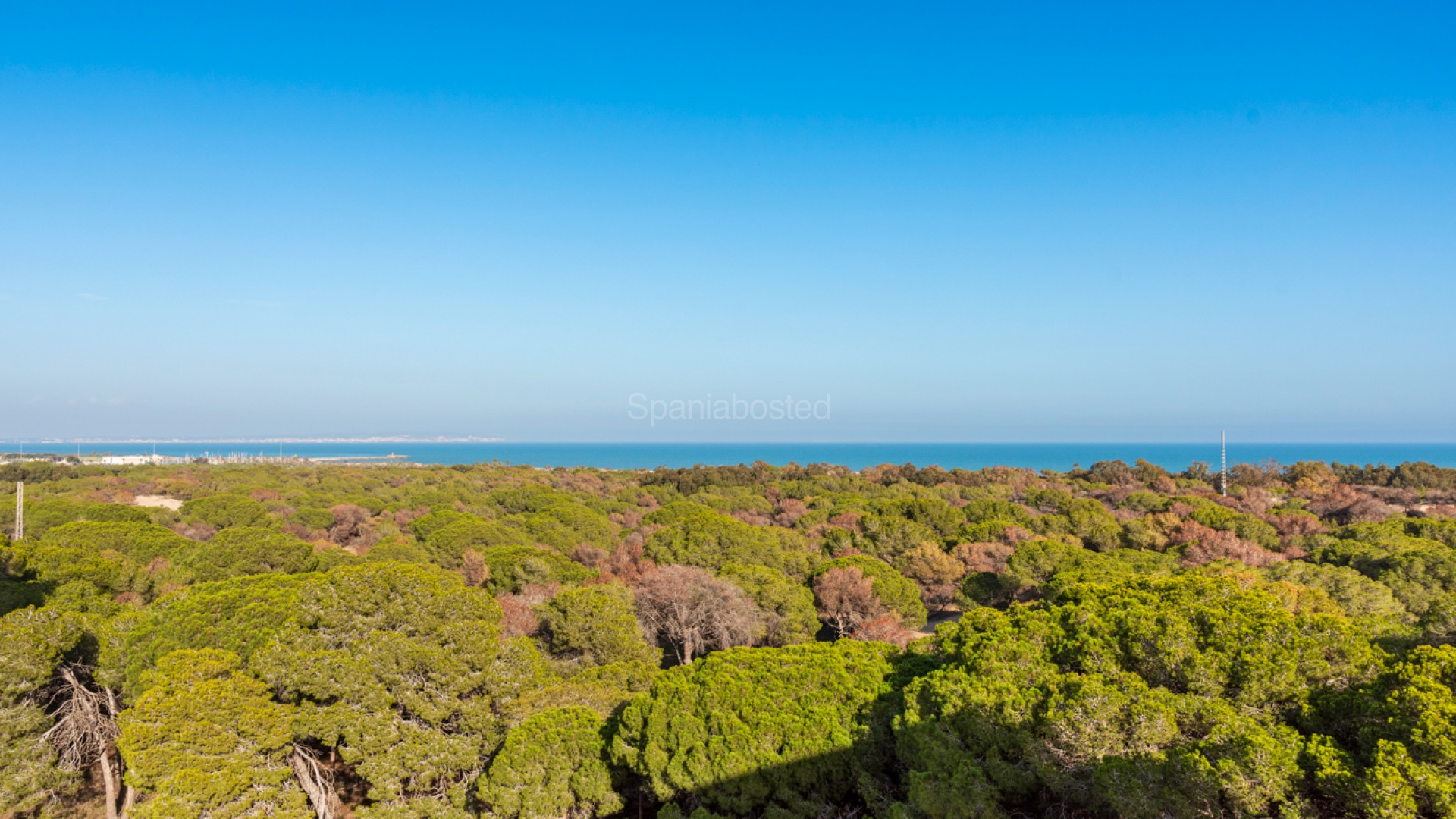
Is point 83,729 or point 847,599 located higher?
point 847,599

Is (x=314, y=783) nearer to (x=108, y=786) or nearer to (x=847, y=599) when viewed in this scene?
(x=108, y=786)

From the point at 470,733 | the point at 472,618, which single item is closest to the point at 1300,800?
the point at 470,733

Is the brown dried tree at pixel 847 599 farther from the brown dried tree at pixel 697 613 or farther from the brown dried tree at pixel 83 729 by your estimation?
the brown dried tree at pixel 83 729

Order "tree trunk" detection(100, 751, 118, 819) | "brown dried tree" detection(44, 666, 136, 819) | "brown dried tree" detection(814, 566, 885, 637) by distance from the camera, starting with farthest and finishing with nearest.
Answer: "brown dried tree" detection(814, 566, 885, 637) < "tree trunk" detection(100, 751, 118, 819) < "brown dried tree" detection(44, 666, 136, 819)

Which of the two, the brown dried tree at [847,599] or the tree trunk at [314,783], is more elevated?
the brown dried tree at [847,599]

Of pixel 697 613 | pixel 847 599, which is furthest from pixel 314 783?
pixel 847 599

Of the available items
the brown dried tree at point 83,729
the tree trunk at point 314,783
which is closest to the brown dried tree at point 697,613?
the tree trunk at point 314,783

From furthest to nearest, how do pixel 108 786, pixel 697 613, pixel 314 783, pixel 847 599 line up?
pixel 847 599 → pixel 697 613 → pixel 108 786 → pixel 314 783

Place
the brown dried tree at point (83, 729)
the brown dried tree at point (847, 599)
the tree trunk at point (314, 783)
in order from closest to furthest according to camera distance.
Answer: the tree trunk at point (314, 783)
the brown dried tree at point (83, 729)
the brown dried tree at point (847, 599)

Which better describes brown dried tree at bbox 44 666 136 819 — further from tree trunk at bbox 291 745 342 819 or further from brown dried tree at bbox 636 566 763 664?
brown dried tree at bbox 636 566 763 664

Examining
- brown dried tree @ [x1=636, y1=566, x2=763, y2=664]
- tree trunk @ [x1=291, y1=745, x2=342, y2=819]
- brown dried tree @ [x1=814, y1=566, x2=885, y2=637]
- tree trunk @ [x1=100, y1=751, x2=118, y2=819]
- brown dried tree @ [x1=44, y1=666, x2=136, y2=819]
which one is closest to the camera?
tree trunk @ [x1=291, y1=745, x2=342, y2=819]

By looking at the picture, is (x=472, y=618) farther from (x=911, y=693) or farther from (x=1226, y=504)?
(x=1226, y=504)

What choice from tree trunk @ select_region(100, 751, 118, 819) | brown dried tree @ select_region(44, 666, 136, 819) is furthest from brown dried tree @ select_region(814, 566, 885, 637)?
tree trunk @ select_region(100, 751, 118, 819)

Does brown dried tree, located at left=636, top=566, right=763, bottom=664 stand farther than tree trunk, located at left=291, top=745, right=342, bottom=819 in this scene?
Yes
